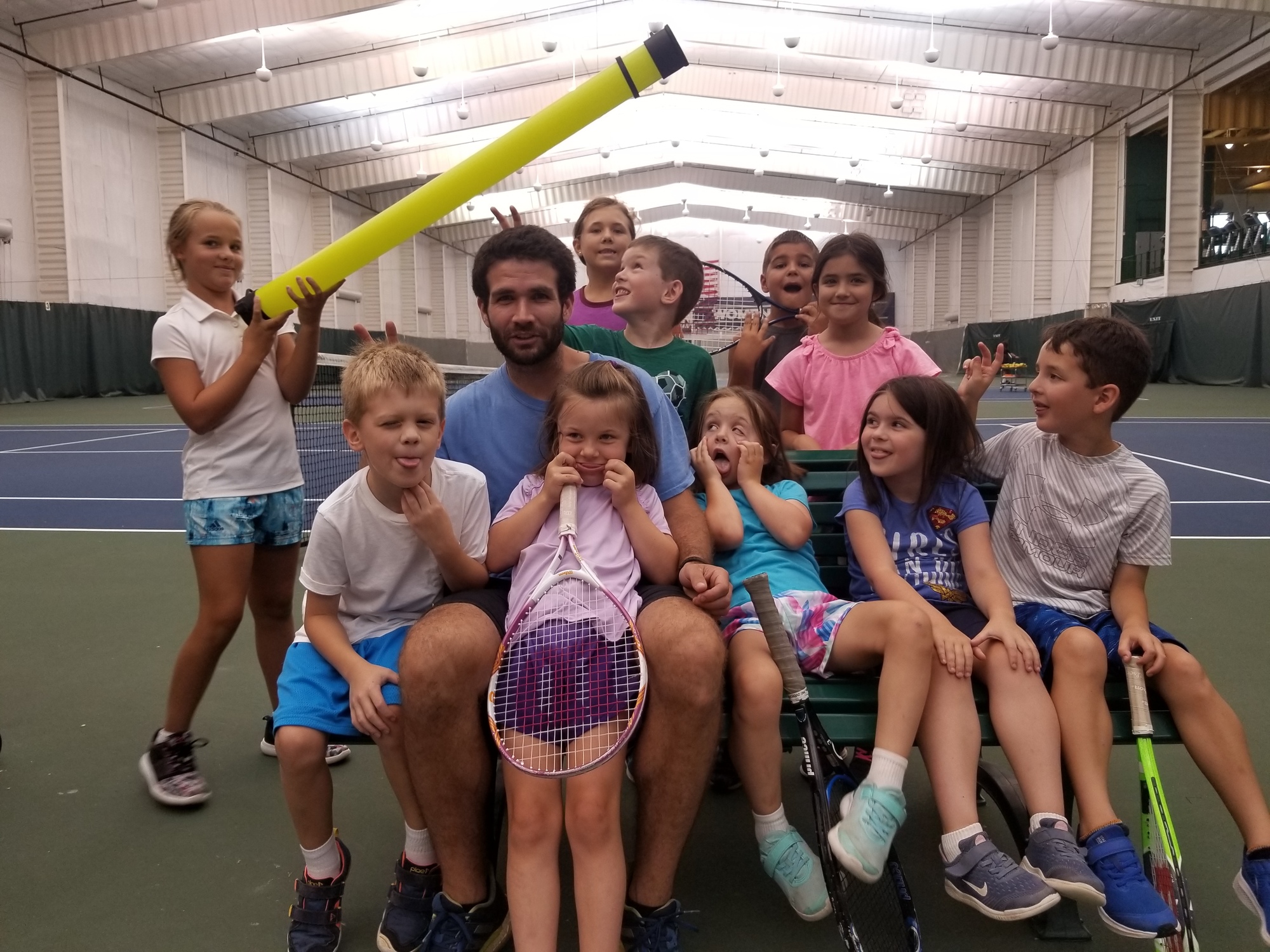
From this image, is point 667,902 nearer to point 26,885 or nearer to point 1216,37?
point 26,885

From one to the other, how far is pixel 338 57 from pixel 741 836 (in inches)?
765

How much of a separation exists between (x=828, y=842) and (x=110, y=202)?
831 inches

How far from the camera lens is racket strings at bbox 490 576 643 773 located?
6.02 ft

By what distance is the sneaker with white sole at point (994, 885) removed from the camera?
1782mm

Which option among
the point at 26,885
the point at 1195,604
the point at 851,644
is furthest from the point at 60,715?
the point at 1195,604

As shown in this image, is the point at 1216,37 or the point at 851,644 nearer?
the point at 851,644

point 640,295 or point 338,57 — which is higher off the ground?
point 338,57

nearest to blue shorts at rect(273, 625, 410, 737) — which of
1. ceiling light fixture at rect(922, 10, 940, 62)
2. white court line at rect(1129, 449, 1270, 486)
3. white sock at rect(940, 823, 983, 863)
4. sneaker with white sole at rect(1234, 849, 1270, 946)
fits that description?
white sock at rect(940, 823, 983, 863)

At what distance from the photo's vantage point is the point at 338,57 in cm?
1881

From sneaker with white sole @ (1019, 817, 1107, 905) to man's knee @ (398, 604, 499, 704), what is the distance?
110cm

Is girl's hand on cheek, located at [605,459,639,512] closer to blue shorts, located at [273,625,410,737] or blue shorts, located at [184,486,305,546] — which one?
blue shorts, located at [273,625,410,737]

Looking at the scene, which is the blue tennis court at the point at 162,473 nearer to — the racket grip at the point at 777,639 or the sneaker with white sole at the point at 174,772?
the sneaker with white sole at the point at 174,772

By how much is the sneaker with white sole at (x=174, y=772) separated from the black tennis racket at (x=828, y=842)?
168 cm

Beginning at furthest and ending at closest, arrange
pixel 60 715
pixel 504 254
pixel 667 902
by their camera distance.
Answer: pixel 60 715 < pixel 504 254 < pixel 667 902
